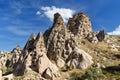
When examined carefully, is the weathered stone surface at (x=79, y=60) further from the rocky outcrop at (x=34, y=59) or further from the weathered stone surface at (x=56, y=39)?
the rocky outcrop at (x=34, y=59)

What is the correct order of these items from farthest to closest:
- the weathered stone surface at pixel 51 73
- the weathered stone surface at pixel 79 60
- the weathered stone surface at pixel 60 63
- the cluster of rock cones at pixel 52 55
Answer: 1. the weathered stone surface at pixel 60 63
2. the weathered stone surface at pixel 79 60
3. the cluster of rock cones at pixel 52 55
4. the weathered stone surface at pixel 51 73

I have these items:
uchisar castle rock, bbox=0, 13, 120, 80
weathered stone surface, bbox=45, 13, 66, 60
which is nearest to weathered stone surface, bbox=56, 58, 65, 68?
uchisar castle rock, bbox=0, 13, 120, 80

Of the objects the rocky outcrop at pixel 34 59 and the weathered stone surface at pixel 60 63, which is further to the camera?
the weathered stone surface at pixel 60 63

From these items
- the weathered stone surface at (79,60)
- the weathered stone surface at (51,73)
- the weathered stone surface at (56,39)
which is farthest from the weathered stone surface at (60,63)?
the weathered stone surface at (51,73)

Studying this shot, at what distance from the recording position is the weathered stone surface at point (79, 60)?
148 m

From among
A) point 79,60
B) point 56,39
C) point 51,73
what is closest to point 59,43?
point 56,39

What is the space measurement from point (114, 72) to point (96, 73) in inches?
980

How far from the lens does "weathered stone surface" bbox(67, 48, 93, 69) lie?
148000mm

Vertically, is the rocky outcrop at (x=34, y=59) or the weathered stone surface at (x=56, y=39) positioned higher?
the weathered stone surface at (x=56, y=39)

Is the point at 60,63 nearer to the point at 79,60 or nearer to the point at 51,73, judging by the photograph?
the point at 79,60

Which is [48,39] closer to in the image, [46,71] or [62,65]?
[62,65]

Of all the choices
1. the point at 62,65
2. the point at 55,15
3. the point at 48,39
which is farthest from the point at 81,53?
the point at 55,15

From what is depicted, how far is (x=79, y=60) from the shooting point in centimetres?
14925

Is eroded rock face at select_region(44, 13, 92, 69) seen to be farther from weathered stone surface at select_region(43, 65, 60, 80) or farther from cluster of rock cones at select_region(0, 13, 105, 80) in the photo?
weathered stone surface at select_region(43, 65, 60, 80)
